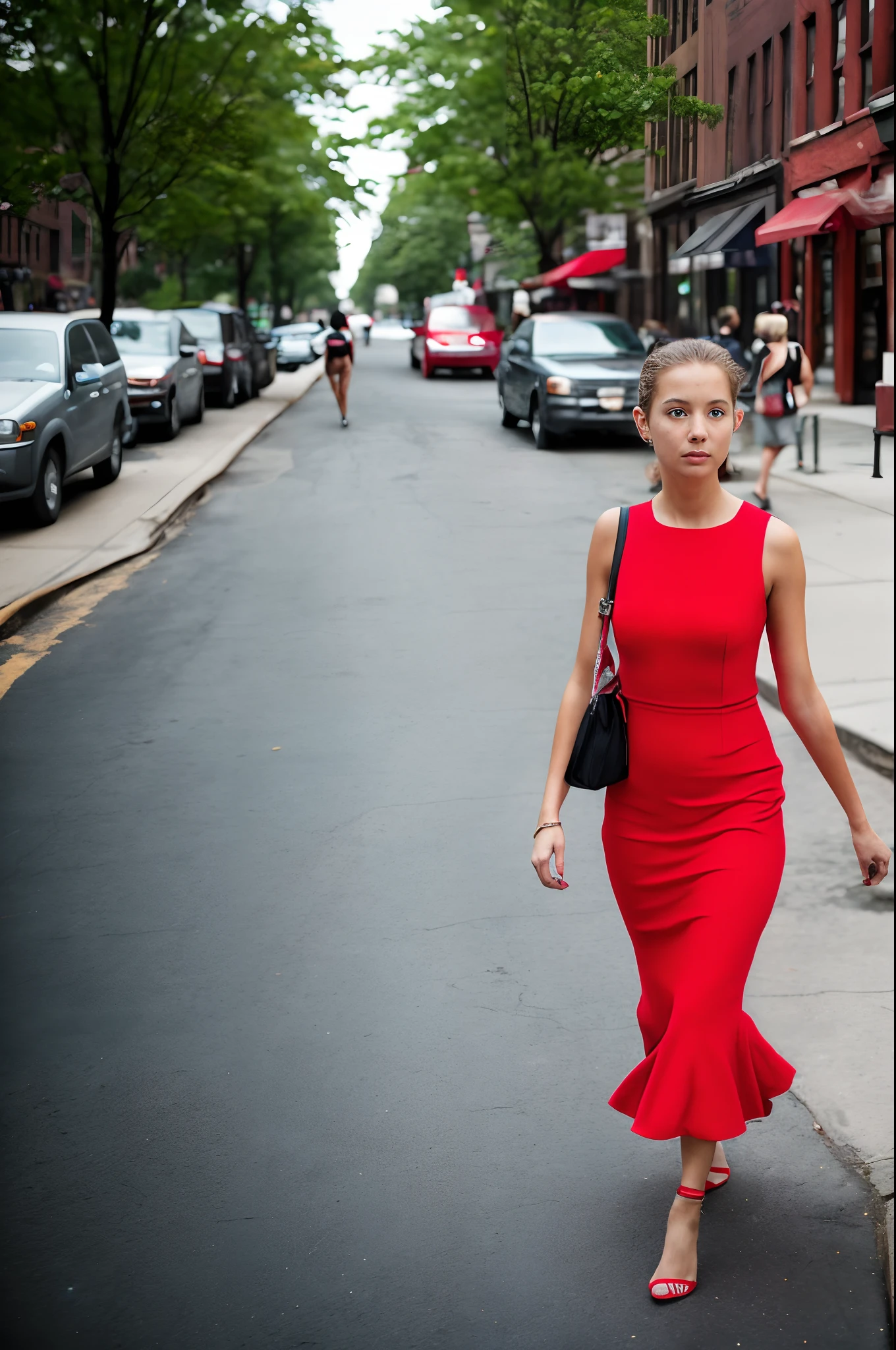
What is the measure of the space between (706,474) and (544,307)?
1160 inches

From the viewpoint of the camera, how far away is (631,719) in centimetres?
312

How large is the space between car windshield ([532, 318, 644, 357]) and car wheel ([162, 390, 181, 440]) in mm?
4440

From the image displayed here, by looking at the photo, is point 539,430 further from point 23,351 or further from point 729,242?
point 729,242

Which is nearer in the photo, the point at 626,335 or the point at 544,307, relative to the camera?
the point at 626,335

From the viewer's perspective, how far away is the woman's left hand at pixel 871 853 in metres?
3.02

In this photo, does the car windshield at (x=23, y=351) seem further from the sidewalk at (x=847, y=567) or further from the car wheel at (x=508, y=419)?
the car wheel at (x=508, y=419)

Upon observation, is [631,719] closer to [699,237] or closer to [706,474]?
[706,474]

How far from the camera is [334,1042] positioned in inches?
180

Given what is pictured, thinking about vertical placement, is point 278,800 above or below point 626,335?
below

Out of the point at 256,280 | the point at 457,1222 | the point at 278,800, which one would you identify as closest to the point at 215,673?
the point at 278,800

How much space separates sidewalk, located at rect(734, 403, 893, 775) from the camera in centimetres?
727

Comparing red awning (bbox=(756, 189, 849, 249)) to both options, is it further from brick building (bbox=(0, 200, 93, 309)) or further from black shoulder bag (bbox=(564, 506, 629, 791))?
brick building (bbox=(0, 200, 93, 309))

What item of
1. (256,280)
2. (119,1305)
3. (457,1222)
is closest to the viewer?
(119,1305)

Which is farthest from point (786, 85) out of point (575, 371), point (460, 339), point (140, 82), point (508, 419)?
point (460, 339)
